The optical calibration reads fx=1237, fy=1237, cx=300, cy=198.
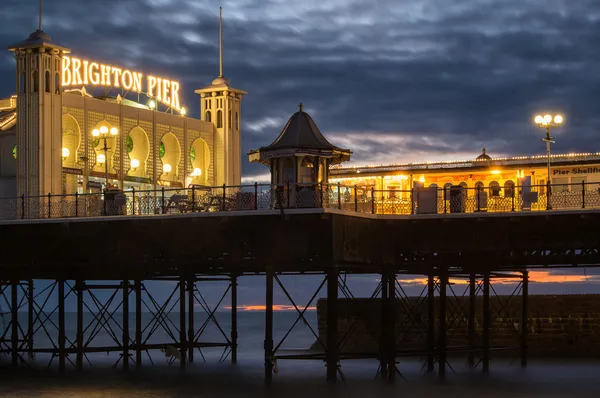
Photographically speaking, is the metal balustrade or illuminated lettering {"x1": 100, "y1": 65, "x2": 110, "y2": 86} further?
illuminated lettering {"x1": 100, "y1": 65, "x2": 110, "y2": 86}

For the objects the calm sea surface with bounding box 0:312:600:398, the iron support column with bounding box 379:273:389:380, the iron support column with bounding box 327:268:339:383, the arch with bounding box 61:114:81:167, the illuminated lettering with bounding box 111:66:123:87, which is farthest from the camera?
the illuminated lettering with bounding box 111:66:123:87

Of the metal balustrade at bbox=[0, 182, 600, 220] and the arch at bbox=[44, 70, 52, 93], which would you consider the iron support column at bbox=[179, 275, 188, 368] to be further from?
the arch at bbox=[44, 70, 52, 93]

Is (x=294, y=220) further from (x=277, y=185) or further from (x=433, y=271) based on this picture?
(x=433, y=271)

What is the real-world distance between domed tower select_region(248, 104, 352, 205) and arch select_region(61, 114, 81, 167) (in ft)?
63.7

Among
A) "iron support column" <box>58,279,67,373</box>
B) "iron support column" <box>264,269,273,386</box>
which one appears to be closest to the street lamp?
"iron support column" <box>264,269,273,386</box>

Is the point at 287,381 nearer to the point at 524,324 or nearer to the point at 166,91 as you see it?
the point at 524,324

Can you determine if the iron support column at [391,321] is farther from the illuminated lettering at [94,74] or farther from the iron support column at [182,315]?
the illuminated lettering at [94,74]

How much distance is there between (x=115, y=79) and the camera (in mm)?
73500

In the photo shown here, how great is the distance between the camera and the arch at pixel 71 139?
68625 millimetres

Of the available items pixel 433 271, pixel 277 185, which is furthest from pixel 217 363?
pixel 277 185

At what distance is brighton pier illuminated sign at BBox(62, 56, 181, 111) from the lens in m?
69.4

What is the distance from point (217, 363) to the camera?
69.7 m

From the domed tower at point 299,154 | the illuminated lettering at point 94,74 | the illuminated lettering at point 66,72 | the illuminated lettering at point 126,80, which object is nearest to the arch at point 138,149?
the illuminated lettering at point 126,80

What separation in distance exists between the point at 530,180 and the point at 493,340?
1030 cm
